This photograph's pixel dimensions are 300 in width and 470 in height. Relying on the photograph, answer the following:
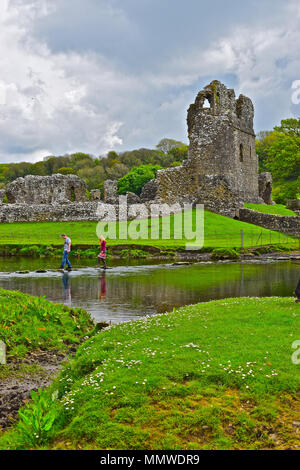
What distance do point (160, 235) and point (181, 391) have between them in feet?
91.2

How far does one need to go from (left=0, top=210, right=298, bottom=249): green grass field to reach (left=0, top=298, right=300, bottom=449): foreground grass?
71.3 ft

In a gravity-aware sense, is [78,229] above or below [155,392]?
above

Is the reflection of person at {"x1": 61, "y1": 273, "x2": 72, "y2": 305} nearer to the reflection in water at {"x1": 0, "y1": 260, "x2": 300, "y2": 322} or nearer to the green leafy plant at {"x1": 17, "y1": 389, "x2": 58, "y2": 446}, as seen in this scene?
the reflection in water at {"x1": 0, "y1": 260, "x2": 300, "y2": 322}

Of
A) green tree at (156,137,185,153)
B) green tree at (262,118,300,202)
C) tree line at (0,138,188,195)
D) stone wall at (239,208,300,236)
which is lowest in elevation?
stone wall at (239,208,300,236)

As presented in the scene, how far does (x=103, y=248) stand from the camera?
23.5m

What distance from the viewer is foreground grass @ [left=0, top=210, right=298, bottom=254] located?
100 feet

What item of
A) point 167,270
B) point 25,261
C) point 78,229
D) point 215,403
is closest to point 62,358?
point 215,403

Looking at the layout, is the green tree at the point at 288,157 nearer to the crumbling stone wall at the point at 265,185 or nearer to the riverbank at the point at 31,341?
the crumbling stone wall at the point at 265,185

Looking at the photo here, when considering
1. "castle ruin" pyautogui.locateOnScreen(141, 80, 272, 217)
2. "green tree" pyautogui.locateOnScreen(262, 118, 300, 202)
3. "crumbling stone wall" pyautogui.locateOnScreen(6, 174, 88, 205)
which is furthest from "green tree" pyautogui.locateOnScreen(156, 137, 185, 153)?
"castle ruin" pyautogui.locateOnScreen(141, 80, 272, 217)

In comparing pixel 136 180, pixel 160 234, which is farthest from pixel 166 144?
pixel 160 234

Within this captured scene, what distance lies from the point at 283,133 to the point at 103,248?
40.4m

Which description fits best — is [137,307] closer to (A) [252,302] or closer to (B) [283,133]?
(A) [252,302]

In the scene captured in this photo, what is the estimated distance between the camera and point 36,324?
30.8 feet

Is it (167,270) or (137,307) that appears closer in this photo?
(137,307)
